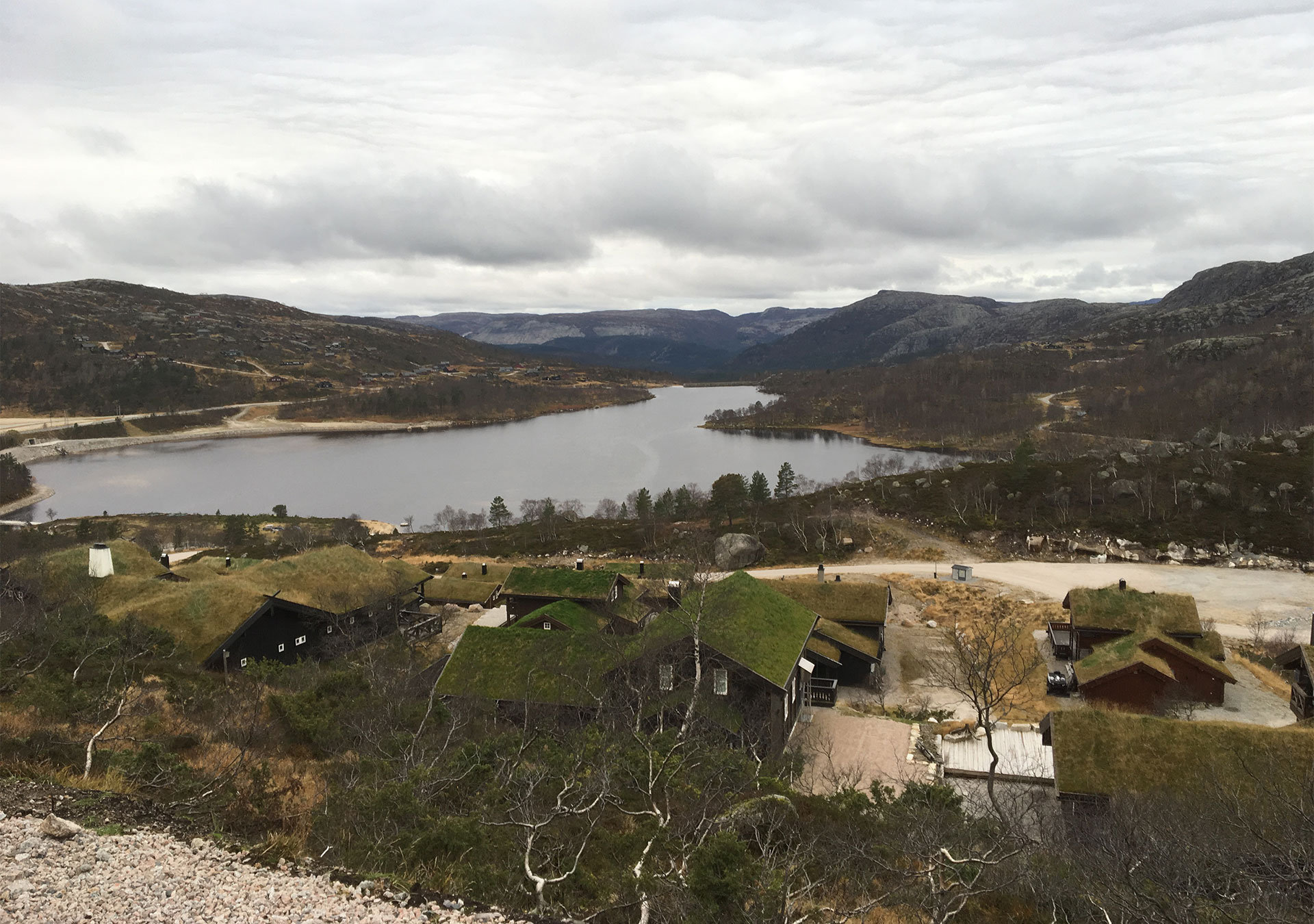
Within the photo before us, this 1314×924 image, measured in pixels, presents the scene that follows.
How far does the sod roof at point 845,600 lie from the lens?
27.1 m

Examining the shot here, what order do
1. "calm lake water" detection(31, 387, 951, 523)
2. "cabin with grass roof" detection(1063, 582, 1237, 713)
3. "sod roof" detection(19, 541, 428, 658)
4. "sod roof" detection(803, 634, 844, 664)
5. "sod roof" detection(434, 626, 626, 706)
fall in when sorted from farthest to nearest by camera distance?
"calm lake water" detection(31, 387, 951, 523), "sod roof" detection(803, 634, 844, 664), "sod roof" detection(19, 541, 428, 658), "cabin with grass roof" detection(1063, 582, 1237, 713), "sod roof" detection(434, 626, 626, 706)

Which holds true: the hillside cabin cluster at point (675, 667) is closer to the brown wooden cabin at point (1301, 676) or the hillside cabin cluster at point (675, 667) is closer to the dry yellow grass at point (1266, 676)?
the brown wooden cabin at point (1301, 676)

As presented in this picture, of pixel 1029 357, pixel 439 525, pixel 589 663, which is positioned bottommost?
pixel 439 525

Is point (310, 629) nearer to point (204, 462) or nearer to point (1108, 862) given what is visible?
point (1108, 862)

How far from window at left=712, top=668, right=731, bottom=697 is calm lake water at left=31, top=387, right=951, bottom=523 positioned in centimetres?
5556

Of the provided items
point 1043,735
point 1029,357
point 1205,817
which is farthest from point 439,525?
point 1029,357

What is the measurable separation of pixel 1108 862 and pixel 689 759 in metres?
6.09

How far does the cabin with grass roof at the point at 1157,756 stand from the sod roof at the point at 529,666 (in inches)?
388

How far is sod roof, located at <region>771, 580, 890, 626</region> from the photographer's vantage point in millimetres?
27078

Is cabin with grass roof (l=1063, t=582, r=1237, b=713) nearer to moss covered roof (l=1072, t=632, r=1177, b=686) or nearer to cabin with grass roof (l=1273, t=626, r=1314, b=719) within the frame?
moss covered roof (l=1072, t=632, r=1177, b=686)

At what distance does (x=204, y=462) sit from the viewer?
107625 millimetres

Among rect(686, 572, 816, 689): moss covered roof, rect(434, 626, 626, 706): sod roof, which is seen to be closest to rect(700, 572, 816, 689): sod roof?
rect(686, 572, 816, 689): moss covered roof

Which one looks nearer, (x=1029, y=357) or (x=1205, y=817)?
(x=1205, y=817)

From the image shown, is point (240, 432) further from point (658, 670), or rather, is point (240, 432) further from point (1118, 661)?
point (1118, 661)
